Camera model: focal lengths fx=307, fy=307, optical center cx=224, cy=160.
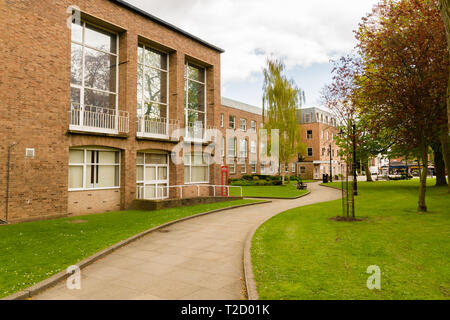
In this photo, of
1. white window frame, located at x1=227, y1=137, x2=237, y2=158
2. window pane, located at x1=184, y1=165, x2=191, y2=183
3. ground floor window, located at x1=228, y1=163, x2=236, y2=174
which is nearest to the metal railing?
window pane, located at x1=184, y1=165, x2=191, y2=183

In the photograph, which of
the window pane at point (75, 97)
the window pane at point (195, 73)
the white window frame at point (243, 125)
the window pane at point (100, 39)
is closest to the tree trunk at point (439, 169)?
the window pane at point (195, 73)

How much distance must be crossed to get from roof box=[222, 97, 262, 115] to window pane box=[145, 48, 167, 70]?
2205 centimetres

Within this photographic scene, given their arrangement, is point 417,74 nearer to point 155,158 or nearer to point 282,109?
point 155,158

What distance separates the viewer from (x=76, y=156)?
1402 cm

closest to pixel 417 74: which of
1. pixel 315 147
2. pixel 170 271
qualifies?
pixel 170 271

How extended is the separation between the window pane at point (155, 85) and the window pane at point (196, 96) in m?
2.27

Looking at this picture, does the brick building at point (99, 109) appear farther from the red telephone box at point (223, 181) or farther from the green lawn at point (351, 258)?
the green lawn at point (351, 258)

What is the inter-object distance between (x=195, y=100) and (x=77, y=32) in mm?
8700

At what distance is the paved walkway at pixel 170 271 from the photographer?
501 centimetres
